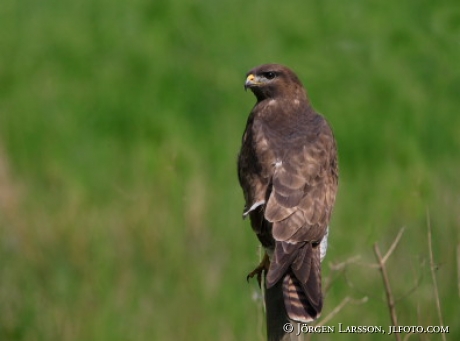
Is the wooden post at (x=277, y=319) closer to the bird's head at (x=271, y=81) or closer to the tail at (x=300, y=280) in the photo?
the tail at (x=300, y=280)

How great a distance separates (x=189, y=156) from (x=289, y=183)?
15.4 ft

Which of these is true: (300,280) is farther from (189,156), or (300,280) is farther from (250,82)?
(189,156)

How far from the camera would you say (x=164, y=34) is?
1314 centimetres

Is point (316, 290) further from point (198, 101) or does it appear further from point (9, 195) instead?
point (198, 101)

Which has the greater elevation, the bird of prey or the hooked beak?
the hooked beak

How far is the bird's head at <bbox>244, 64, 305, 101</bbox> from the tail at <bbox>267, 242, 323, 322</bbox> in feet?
4.96

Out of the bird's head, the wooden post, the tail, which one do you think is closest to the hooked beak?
the bird's head

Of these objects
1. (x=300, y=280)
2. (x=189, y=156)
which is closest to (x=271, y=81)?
(x=300, y=280)

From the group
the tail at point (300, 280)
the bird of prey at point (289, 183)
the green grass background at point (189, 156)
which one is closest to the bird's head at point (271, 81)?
the bird of prey at point (289, 183)

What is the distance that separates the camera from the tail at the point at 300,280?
17.9 feet

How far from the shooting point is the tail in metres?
5.46

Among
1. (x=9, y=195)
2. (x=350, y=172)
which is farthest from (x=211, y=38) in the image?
(x=9, y=195)

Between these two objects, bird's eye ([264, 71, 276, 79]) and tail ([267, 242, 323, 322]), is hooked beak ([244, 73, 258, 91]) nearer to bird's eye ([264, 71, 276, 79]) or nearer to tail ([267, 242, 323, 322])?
bird's eye ([264, 71, 276, 79])

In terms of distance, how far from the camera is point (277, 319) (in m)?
5.56
